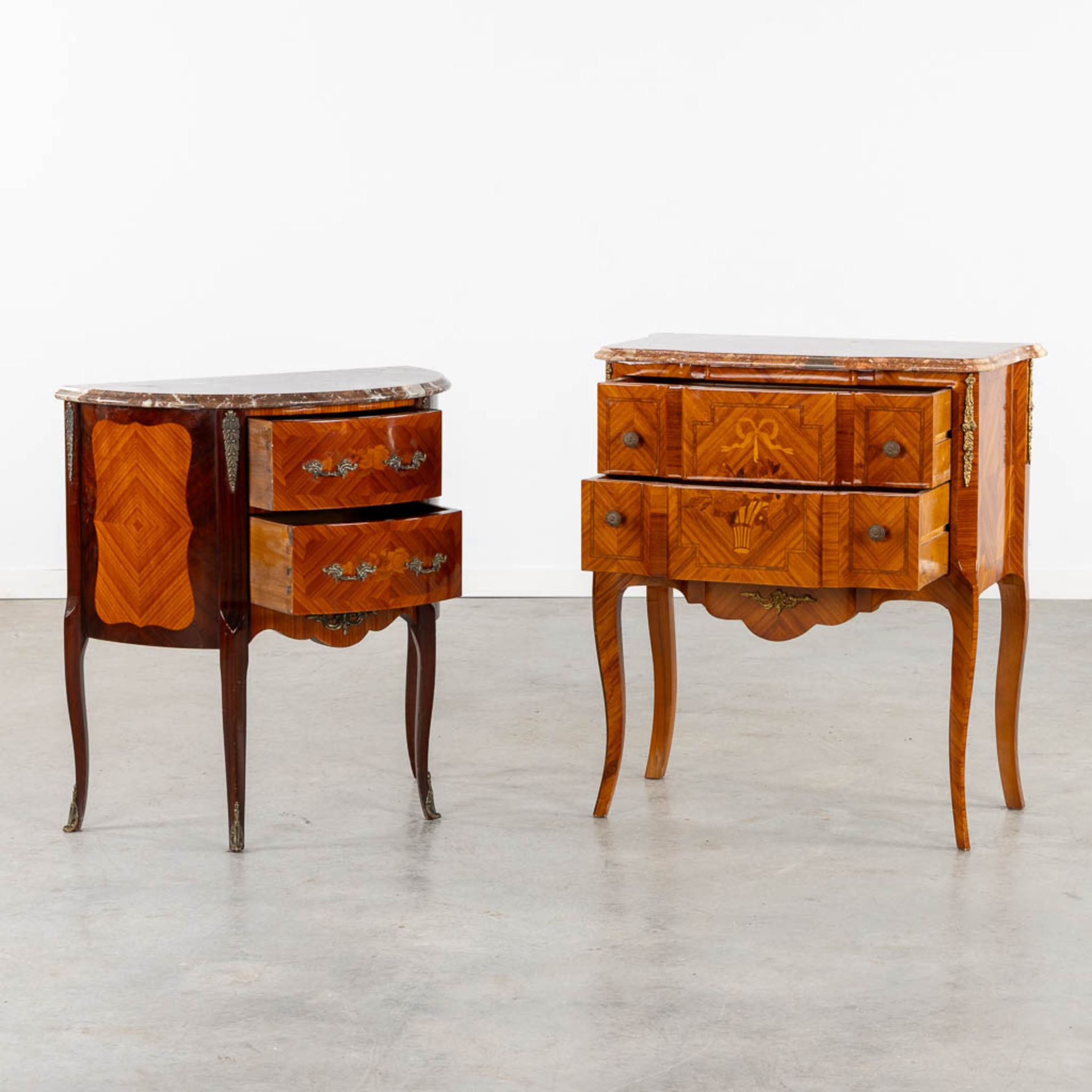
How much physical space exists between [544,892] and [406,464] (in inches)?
35.8

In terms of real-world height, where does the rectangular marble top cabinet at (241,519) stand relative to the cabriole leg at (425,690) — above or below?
above

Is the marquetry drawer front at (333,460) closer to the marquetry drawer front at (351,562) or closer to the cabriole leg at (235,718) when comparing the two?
the marquetry drawer front at (351,562)

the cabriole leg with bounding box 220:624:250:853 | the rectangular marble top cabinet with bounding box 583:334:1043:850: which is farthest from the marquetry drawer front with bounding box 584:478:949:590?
the cabriole leg with bounding box 220:624:250:853

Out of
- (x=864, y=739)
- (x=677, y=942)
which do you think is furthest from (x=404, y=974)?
(x=864, y=739)

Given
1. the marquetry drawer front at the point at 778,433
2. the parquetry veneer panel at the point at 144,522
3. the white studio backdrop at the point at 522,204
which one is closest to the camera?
the marquetry drawer front at the point at 778,433

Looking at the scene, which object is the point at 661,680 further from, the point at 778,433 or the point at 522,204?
the point at 522,204

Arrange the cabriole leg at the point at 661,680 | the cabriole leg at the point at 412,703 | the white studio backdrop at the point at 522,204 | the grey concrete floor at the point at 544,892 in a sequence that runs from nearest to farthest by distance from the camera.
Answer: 1. the grey concrete floor at the point at 544,892
2. the cabriole leg at the point at 412,703
3. the cabriole leg at the point at 661,680
4. the white studio backdrop at the point at 522,204

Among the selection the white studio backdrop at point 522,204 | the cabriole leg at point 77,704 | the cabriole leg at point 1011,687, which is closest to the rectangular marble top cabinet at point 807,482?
the cabriole leg at point 1011,687

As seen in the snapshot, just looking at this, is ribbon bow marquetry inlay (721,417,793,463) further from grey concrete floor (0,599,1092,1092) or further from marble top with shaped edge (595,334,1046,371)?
grey concrete floor (0,599,1092,1092)

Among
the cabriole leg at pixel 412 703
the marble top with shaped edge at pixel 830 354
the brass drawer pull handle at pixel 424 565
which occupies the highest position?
the marble top with shaped edge at pixel 830 354

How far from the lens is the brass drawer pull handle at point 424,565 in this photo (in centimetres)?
347

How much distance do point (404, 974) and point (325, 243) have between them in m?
4.02

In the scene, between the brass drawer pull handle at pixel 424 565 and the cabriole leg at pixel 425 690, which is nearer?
the brass drawer pull handle at pixel 424 565

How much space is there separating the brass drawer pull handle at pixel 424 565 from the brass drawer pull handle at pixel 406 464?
0.19m
